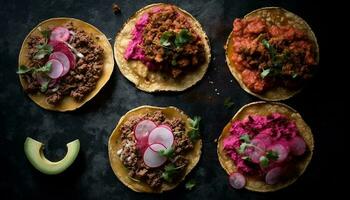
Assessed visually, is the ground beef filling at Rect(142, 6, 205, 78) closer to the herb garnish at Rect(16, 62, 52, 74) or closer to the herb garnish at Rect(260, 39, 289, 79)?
the herb garnish at Rect(260, 39, 289, 79)

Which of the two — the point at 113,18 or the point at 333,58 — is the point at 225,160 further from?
the point at 113,18

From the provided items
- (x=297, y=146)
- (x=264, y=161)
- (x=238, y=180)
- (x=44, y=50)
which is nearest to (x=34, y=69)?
(x=44, y=50)

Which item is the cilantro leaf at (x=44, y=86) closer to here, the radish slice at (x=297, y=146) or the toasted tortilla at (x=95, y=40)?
the toasted tortilla at (x=95, y=40)

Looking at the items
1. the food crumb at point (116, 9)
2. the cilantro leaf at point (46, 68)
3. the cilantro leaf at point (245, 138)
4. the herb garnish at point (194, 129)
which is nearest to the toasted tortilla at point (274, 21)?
the cilantro leaf at point (245, 138)

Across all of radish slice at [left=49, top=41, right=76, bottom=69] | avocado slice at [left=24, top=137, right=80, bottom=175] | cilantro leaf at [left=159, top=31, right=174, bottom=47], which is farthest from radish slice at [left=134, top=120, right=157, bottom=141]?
radish slice at [left=49, top=41, right=76, bottom=69]

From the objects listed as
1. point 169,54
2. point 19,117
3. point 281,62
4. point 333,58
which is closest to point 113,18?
point 169,54

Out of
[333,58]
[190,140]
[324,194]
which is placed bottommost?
[324,194]
